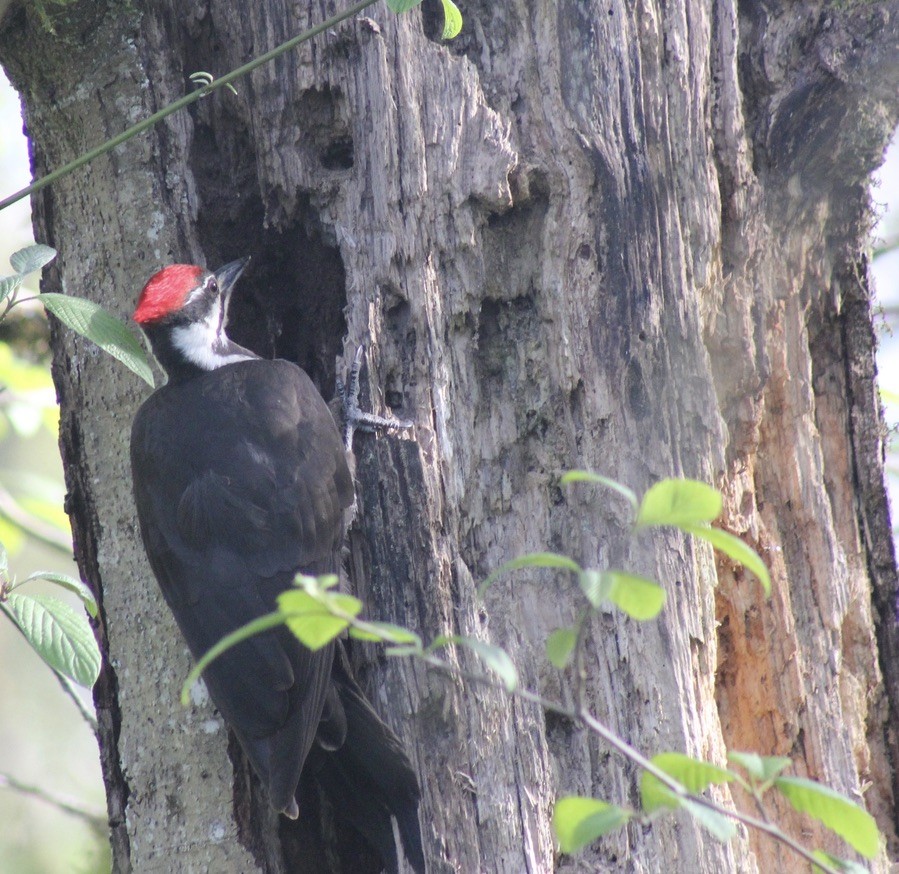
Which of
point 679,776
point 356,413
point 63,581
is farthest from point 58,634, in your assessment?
point 679,776

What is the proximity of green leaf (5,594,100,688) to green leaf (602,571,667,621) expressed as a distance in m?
1.22

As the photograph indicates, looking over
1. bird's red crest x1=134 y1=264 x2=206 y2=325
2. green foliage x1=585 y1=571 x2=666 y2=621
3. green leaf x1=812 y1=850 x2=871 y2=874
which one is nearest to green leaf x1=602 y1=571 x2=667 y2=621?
green foliage x1=585 y1=571 x2=666 y2=621

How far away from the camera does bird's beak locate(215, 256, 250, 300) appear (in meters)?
3.13

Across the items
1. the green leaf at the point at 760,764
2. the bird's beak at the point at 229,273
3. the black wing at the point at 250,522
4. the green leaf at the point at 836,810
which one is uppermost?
the bird's beak at the point at 229,273

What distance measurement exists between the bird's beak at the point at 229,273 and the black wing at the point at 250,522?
0.74ft

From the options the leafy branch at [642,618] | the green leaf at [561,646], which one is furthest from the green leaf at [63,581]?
the green leaf at [561,646]

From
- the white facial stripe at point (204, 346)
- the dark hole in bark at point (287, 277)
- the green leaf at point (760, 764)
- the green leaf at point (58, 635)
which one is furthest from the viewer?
the white facial stripe at point (204, 346)

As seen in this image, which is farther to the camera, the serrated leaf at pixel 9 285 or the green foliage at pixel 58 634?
the serrated leaf at pixel 9 285

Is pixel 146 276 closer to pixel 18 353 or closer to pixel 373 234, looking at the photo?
pixel 373 234

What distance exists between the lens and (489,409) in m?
2.86

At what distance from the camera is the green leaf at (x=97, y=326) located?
2.44 m

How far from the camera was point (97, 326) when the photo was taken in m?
2.53

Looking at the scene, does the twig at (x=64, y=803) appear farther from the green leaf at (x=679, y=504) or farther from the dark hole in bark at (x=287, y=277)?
the green leaf at (x=679, y=504)

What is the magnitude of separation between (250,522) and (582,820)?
1719 mm
